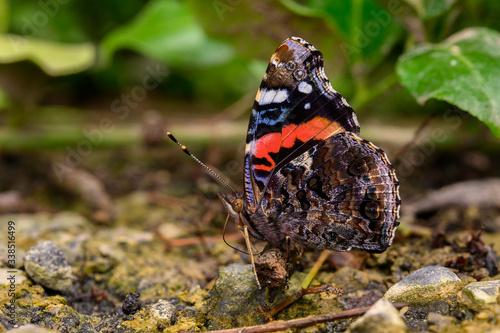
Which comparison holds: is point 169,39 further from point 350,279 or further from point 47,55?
point 350,279

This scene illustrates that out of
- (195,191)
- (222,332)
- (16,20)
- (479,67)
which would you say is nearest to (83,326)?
(222,332)

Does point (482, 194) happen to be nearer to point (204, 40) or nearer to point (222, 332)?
point (222, 332)

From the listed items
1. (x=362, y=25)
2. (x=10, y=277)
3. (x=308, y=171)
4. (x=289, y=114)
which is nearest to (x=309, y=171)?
(x=308, y=171)

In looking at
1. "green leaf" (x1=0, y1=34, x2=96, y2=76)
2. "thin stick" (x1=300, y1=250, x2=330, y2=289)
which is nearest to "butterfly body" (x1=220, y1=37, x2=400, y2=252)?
"thin stick" (x1=300, y1=250, x2=330, y2=289)

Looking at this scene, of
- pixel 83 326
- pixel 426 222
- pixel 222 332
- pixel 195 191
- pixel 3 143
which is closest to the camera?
pixel 222 332

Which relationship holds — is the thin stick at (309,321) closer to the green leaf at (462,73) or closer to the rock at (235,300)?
the rock at (235,300)

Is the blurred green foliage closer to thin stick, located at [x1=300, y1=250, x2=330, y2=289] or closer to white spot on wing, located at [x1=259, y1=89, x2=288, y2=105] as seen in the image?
white spot on wing, located at [x1=259, y1=89, x2=288, y2=105]

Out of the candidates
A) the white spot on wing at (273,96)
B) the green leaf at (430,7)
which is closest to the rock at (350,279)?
the white spot on wing at (273,96)
